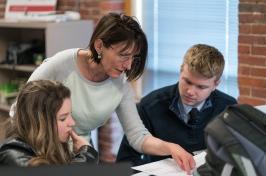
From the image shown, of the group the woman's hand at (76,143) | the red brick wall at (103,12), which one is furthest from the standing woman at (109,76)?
the red brick wall at (103,12)

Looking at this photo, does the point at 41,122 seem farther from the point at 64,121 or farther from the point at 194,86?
the point at 194,86

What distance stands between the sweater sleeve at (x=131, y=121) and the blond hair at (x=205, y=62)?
1.00ft

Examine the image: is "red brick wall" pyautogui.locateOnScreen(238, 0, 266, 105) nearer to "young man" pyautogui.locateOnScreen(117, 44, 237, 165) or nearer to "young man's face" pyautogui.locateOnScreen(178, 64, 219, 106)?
"young man" pyautogui.locateOnScreen(117, 44, 237, 165)

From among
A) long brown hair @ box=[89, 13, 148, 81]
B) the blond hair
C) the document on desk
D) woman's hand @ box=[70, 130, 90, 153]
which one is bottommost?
the document on desk

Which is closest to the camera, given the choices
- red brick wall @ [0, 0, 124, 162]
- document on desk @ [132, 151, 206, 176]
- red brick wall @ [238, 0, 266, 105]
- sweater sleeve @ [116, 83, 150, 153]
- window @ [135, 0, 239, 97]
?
document on desk @ [132, 151, 206, 176]

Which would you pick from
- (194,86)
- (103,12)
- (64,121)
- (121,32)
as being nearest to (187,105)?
(194,86)

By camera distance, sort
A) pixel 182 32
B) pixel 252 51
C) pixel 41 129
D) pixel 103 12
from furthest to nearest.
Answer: pixel 103 12 < pixel 182 32 < pixel 252 51 < pixel 41 129

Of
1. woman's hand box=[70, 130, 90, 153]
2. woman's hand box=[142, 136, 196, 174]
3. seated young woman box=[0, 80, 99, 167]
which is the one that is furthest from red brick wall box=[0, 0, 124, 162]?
seated young woman box=[0, 80, 99, 167]

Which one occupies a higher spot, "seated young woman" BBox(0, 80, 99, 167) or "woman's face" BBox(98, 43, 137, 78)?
"woman's face" BBox(98, 43, 137, 78)

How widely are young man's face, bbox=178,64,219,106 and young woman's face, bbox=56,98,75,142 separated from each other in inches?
24.1

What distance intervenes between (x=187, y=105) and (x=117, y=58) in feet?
1.49

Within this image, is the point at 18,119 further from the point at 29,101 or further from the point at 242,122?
the point at 242,122

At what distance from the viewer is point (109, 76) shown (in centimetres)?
213

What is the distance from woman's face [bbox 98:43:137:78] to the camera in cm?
192
